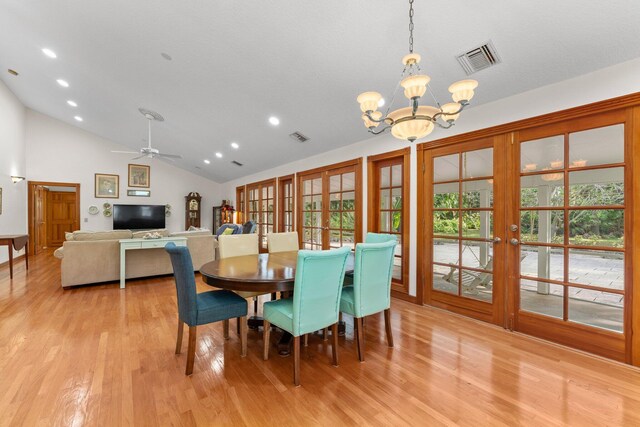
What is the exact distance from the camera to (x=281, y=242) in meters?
3.68

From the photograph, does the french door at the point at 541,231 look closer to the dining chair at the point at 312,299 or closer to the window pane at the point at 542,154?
the window pane at the point at 542,154

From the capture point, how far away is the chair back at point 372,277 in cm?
230

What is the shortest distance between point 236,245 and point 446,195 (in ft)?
8.46

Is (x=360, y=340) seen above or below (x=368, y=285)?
below

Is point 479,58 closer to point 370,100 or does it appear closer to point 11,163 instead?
point 370,100

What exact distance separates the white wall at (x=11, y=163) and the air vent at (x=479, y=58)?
8423 millimetres

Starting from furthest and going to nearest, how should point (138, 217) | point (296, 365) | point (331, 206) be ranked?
point (138, 217) → point (331, 206) → point (296, 365)

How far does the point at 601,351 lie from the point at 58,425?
3868mm

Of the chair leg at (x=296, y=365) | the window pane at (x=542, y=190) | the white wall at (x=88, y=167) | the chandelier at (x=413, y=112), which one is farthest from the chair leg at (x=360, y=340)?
the white wall at (x=88, y=167)

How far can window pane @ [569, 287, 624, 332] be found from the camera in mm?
2314

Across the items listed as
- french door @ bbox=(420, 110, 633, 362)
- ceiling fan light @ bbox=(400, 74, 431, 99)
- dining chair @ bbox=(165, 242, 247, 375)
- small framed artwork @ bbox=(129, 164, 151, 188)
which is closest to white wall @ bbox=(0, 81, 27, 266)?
small framed artwork @ bbox=(129, 164, 151, 188)

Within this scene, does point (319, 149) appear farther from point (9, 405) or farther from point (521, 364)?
point (9, 405)

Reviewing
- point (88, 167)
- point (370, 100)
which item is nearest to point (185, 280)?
point (370, 100)

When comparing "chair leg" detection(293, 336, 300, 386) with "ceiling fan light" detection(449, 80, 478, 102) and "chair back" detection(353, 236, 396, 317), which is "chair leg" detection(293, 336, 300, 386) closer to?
"chair back" detection(353, 236, 396, 317)
